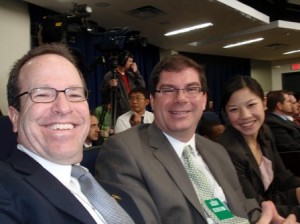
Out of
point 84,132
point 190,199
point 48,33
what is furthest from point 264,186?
point 48,33

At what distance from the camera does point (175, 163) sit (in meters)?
1.36

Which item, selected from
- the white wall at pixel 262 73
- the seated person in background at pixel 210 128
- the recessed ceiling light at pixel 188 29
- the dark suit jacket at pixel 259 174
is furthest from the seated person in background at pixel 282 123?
the white wall at pixel 262 73

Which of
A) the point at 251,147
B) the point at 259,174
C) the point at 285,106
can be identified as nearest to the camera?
the point at 259,174

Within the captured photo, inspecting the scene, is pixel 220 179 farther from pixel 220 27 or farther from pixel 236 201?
pixel 220 27

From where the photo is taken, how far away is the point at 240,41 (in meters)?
8.02

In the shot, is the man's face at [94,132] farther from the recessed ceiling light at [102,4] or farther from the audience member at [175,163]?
the recessed ceiling light at [102,4]

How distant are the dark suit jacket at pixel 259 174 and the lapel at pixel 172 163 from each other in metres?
0.48

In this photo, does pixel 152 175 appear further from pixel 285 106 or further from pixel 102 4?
pixel 102 4

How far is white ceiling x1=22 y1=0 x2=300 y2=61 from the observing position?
532cm

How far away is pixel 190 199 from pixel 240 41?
7.28m

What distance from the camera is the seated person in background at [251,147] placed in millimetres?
1740

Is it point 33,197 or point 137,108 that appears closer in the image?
point 33,197

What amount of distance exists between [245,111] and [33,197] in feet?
4.09

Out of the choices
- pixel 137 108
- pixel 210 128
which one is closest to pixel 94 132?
pixel 137 108
